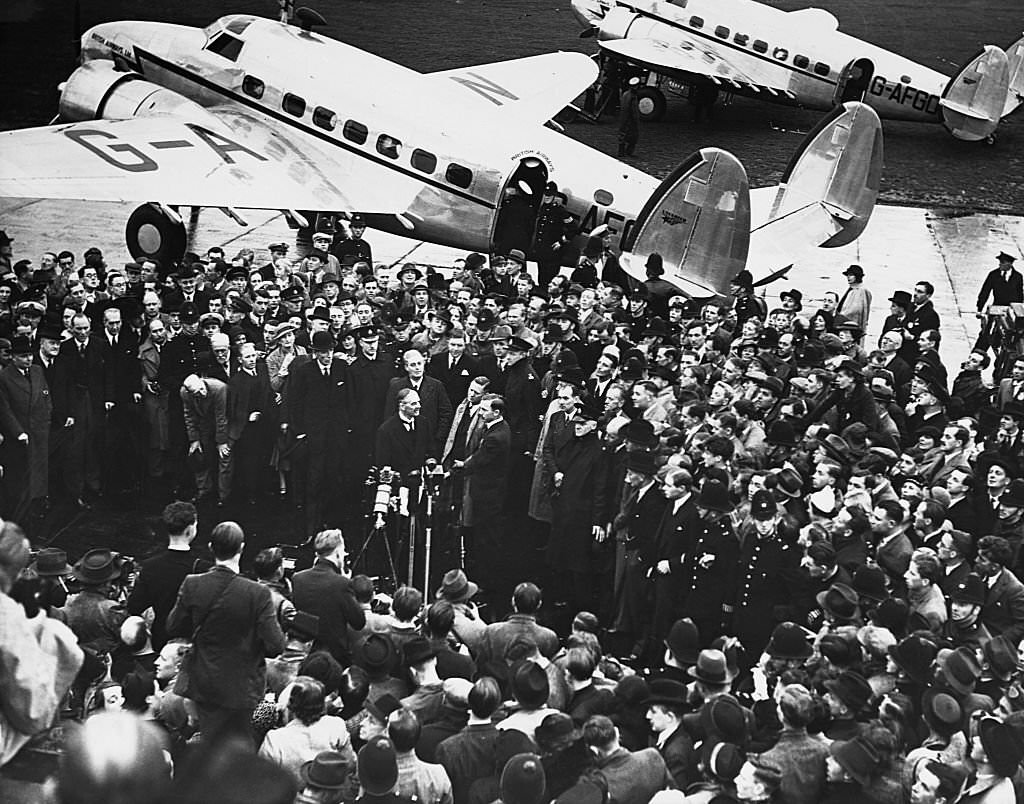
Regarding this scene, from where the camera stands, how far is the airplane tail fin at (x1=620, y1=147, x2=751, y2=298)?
9.79 metres

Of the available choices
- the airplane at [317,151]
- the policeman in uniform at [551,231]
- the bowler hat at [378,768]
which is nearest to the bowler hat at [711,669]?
the bowler hat at [378,768]

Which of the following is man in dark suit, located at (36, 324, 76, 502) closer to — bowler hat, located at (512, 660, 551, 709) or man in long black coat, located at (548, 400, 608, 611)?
man in long black coat, located at (548, 400, 608, 611)

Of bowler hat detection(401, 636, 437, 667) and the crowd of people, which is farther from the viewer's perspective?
bowler hat detection(401, 636, 437, 667)

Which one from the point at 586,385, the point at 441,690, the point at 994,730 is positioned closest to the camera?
the point at 994,730

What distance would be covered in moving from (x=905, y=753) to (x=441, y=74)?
1280cm

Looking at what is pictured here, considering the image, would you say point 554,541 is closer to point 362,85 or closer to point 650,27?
point 362,85

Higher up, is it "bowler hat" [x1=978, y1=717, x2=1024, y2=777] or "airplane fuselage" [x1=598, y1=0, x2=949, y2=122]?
"airplane fuselage" [x1=598, y1=0, x2=949, y2=122]

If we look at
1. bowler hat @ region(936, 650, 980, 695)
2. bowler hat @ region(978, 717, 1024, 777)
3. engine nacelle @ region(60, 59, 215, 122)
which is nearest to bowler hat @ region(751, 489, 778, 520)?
bowler hat @ region(936, 650, 980, 695)

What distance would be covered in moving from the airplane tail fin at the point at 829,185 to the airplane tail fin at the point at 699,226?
128cm

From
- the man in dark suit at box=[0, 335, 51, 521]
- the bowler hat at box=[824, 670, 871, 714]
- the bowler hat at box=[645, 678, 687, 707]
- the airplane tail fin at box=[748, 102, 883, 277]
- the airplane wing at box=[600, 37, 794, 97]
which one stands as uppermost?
the airplane wing at box=[600, 37, 794, 97]

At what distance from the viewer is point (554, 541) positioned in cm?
726

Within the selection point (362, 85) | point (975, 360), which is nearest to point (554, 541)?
point (975, 360)

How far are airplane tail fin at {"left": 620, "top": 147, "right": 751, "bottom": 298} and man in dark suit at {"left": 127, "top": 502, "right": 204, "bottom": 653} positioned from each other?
583 centimetres

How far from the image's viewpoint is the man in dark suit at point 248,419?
8.02 m
